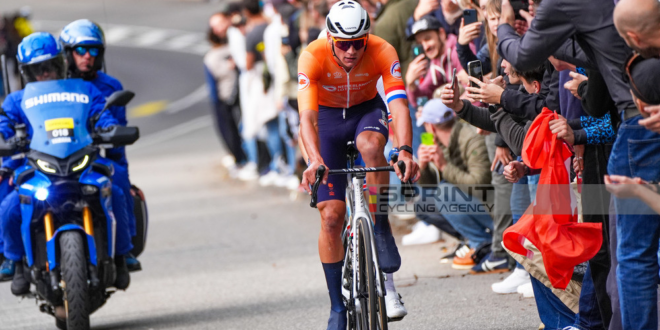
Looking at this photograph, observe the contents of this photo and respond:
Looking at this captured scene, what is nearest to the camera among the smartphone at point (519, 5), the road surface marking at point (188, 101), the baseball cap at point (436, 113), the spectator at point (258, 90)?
the smartphone at point (519, 5)

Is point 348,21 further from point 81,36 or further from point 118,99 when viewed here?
point 81,36

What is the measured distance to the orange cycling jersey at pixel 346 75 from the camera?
634cm

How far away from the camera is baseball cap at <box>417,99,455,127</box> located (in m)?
9.02

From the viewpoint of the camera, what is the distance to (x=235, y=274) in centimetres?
993

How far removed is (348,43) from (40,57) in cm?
278

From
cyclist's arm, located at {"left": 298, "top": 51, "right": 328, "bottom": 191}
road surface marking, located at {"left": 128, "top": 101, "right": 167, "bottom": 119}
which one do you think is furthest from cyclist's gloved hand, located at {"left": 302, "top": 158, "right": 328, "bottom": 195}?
road surface marking, located at {"left": 128, "top": 101, "right": 167, "bottom": 119}

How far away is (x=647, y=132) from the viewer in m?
4.95

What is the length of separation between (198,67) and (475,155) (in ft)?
92.0

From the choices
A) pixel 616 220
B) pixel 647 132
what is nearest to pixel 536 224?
pixel 616 220

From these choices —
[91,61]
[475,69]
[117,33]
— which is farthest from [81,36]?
[117,33]

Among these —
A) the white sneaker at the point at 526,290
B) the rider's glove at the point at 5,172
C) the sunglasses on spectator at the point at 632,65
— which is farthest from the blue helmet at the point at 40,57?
the sunglasses on spectator at the point at 632,65

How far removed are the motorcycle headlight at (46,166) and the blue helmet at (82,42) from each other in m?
1.29

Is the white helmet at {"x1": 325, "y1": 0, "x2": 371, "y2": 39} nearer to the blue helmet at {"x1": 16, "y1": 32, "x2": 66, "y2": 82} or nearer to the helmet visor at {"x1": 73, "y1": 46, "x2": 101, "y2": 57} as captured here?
the blue helmet at {"x1": 16, "y1": 32, "x2": 66, "y2": 82}

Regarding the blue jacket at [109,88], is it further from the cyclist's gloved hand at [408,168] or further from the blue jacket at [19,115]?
the cyclist's gloved hand at [408,168]
